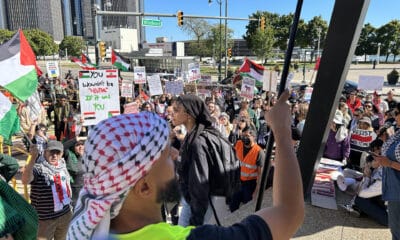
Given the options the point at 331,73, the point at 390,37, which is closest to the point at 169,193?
the point at 331,73

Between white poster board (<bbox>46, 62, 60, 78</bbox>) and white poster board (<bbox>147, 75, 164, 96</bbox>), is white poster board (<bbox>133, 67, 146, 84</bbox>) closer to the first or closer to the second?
white poster board (<bbox>147, 75, 164, 96</bbox>)

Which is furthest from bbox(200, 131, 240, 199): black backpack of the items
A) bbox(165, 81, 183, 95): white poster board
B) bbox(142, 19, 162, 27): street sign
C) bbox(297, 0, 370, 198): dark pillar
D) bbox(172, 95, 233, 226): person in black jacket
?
bbox(142, 19, 162, 27): street sign

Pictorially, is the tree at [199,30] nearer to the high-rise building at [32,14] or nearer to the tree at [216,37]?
the tree at [216,37]

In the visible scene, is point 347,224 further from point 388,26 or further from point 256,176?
point 388,26

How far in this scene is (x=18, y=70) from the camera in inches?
189

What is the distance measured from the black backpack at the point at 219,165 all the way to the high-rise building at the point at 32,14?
13354 centimetres

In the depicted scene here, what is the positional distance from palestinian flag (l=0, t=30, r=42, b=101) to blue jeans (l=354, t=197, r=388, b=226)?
530 centimetres

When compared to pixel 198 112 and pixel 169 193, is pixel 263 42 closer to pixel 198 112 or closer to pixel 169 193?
pixel 198 112

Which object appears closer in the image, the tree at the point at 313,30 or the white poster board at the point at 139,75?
the white poster board at the point at 139,75

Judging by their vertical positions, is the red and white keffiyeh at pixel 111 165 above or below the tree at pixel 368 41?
below

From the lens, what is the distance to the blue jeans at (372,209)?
15.4 ft

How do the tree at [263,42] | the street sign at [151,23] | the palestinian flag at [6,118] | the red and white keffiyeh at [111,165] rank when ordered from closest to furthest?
the red and white keffiyeh at [111,165] < the palestinian flag at [6,118] < the street sign at [151,23] < the tree at [263,42]

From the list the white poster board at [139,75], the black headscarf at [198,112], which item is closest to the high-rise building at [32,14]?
the white poster board at [139,75]

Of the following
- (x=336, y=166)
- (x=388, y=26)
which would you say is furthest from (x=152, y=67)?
(x=336, y=166)
